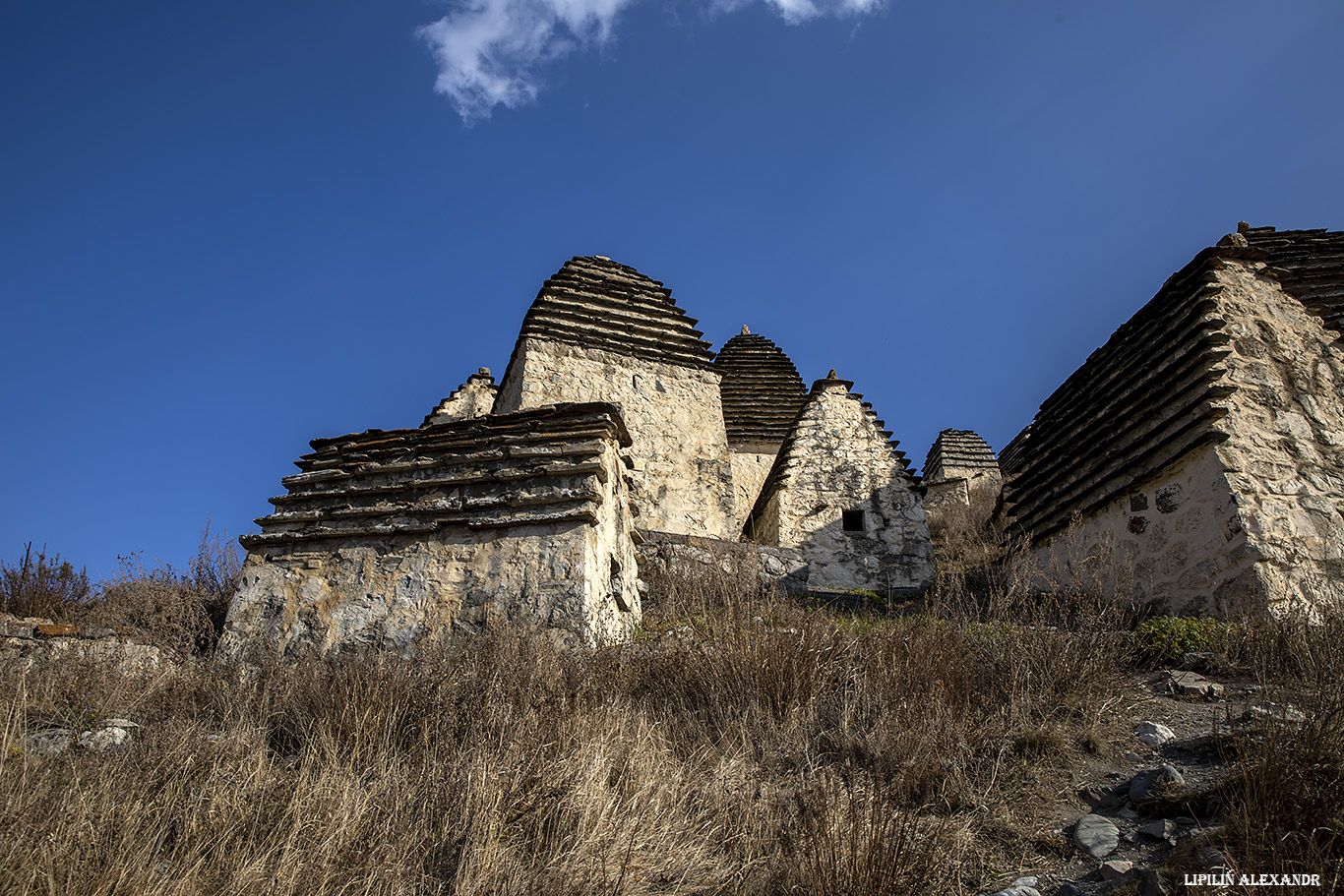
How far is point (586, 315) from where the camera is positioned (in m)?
13.5

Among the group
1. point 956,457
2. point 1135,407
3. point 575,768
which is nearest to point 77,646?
point 575,768

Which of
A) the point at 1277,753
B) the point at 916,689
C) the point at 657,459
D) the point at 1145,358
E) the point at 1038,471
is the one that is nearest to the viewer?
the point at 1277,753

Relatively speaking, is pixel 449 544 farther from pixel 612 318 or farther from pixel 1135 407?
pixel 612 318

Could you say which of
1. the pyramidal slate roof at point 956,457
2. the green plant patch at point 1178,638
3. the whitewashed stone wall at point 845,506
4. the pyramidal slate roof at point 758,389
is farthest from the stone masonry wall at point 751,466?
the green plant patch at point 1178,638

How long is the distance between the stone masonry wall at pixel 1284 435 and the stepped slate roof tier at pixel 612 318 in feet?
27.0

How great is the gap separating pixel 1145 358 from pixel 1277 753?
21.3ft

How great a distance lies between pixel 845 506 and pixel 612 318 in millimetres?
5774

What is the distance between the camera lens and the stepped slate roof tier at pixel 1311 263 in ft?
40.8

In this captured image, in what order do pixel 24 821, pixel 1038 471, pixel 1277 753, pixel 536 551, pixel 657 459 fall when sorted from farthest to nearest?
1. pixel 657 459
2. pixel 1038 471
3. pixel 536 551
4. pixel 1277 753
5. pixel 24 821

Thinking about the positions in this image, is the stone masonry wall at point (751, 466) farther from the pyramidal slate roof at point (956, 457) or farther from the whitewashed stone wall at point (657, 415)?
the pyramidal slate roof at point (956, 457)

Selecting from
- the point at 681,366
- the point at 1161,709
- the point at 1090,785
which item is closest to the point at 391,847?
the point at 1090,785

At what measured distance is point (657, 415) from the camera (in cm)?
1276

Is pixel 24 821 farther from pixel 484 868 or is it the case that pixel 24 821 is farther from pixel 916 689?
pixel 916 689

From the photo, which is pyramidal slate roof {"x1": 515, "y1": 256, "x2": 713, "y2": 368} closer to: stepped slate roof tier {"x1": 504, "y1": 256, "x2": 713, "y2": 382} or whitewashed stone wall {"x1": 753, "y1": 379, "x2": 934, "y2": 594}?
stepped slate roof tier {"x1": 504, "y1": 256, "x2": 713, "y2": 382}
